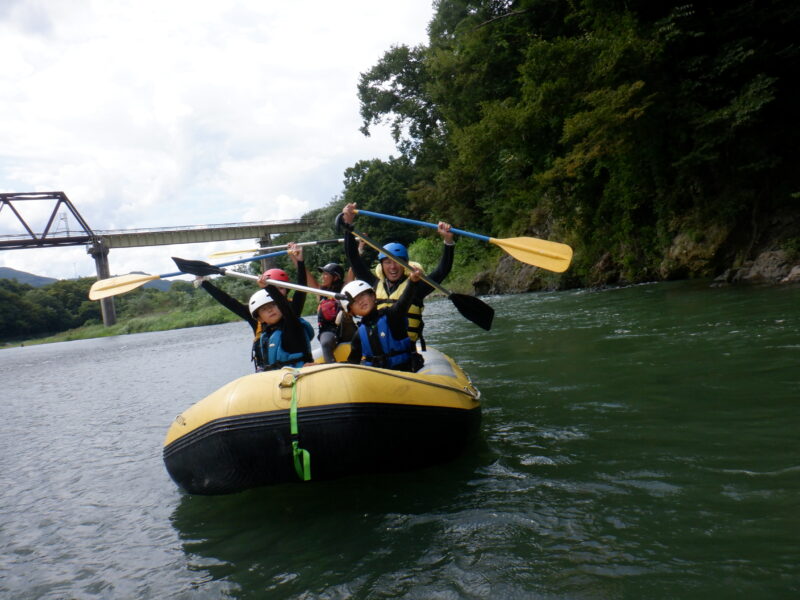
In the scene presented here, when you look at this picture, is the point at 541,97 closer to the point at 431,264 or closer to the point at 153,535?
the point at 153,535

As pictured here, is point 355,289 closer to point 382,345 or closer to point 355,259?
point 382,345

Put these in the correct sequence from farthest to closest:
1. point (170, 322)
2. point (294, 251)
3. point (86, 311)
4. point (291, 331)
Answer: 1. point (86, 311)
2. point (170, 322)
3. point (294, 251)
4. point (291, 331)

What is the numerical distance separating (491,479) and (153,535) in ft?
6.58

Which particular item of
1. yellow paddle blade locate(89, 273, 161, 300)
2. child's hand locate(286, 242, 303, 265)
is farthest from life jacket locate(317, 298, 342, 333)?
yellow paddle blade locate(89, 273, 161, 300)

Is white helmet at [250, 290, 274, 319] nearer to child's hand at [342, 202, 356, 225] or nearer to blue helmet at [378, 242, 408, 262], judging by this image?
blue helmet at [378, 242, 408, 262]

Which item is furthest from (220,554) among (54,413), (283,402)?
(54,413)

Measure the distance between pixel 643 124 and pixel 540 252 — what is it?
Answer: 795 cm

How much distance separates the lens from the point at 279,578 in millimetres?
2389

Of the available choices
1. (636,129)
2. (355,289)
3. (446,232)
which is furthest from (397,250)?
(636,129)

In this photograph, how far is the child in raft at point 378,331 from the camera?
391 cm

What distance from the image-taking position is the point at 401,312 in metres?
3.89

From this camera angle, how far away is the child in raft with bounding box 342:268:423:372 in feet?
12.8

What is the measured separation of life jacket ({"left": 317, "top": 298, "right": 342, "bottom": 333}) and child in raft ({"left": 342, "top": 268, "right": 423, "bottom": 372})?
6.34 ft

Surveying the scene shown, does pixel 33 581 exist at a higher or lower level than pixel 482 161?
lower
